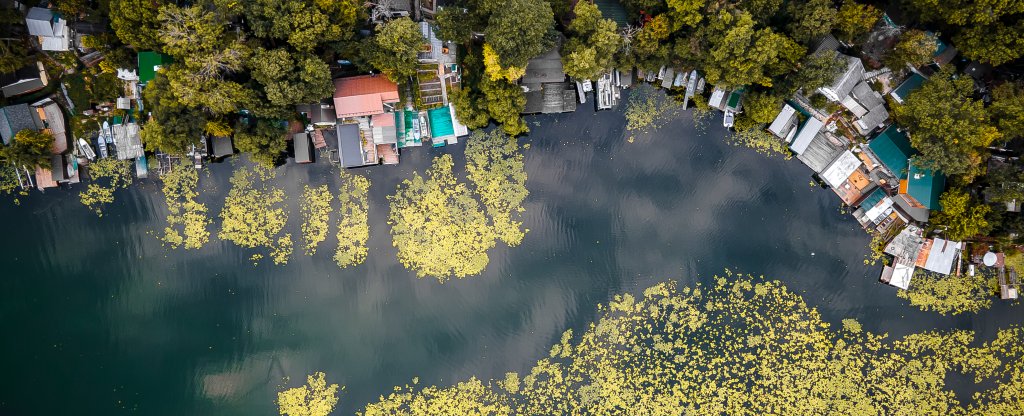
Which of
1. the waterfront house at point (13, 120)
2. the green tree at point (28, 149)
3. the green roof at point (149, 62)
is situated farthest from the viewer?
the waterfront house at point (13, 120)

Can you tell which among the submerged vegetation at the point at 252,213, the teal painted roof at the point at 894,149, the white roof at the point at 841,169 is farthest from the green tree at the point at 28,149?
the teal painted roof at the point at 894,149

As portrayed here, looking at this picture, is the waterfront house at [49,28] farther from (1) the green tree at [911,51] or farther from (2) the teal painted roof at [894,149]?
(2) the teal painted roof at [894,149]

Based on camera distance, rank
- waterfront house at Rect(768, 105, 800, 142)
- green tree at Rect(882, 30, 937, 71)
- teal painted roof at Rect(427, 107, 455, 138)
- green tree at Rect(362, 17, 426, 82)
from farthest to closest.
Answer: teal painted roof at Rect(427, 107, 455, 138) → waterfront house at Rect(768, 105, 800, 142) → green tree at Rect(882, 30, 937, 71) → green tree at Rect(362, 17, 426, 82)

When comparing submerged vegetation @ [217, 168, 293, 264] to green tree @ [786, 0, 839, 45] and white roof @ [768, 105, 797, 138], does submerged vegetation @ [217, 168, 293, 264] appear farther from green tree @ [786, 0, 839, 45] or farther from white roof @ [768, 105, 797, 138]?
green tree @ [786, 0, 839, 45]

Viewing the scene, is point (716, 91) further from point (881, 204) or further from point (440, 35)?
point (440, 35)

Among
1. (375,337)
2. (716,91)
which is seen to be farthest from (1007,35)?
(375,337)

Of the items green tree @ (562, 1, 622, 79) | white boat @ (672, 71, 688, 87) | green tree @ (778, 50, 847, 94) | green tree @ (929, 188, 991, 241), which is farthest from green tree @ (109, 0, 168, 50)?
green tree @ (929, 188, 991, 241)
